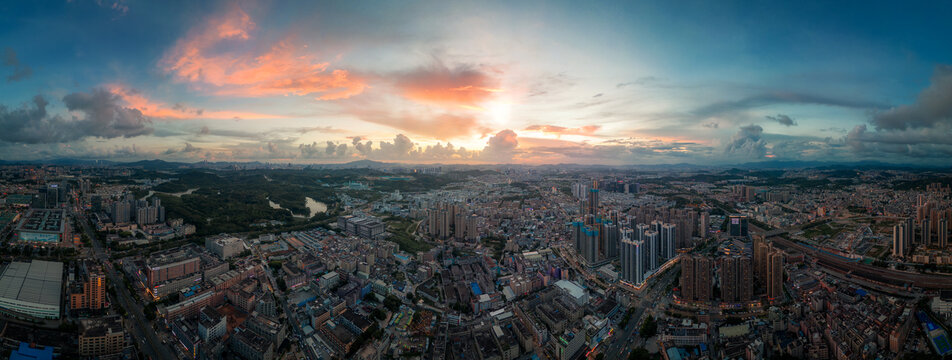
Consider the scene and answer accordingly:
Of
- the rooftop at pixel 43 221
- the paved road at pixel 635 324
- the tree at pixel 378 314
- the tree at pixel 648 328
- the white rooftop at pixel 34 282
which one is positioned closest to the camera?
the paved road at pixel 635 324

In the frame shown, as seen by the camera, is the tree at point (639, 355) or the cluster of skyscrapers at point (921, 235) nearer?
the tree at point (639, 355)

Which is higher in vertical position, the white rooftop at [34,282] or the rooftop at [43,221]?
the rooftop at [43,221]

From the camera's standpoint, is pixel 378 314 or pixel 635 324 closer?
pixel 378 314

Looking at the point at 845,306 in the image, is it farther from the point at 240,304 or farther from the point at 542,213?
the point at 240,304

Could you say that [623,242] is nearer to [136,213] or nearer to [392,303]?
[392,303]

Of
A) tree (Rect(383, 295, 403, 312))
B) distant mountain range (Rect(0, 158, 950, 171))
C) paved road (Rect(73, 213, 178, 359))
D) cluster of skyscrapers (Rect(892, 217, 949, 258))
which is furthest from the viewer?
distant mountain range (Rect(0, 158, 950, 171))

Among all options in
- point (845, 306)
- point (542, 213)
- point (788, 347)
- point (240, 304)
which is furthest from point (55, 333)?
point (542, 213)

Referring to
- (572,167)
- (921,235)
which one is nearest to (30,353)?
(921,235)

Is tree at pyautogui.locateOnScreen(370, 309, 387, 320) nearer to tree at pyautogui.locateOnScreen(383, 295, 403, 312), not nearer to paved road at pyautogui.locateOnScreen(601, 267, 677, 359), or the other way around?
tree at pyautogui.locateOnScreen(383, 295, 403, 312)

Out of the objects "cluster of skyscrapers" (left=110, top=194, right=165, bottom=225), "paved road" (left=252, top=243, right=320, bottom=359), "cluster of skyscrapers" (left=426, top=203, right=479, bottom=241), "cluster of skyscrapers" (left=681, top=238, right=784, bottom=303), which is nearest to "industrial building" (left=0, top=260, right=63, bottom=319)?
"paved road" (left=252, top=243, right=320, bottom=359)

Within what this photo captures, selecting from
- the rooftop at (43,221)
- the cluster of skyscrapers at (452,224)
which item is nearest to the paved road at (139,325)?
the rooftop at (43,221)

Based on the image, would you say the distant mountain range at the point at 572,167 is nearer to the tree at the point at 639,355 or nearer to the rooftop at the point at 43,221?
the rooftop at the point at 43,221

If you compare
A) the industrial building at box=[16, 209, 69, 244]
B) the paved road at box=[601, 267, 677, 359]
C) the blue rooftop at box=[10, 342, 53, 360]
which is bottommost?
the paved road at box=[601, 267, 677, 359]
